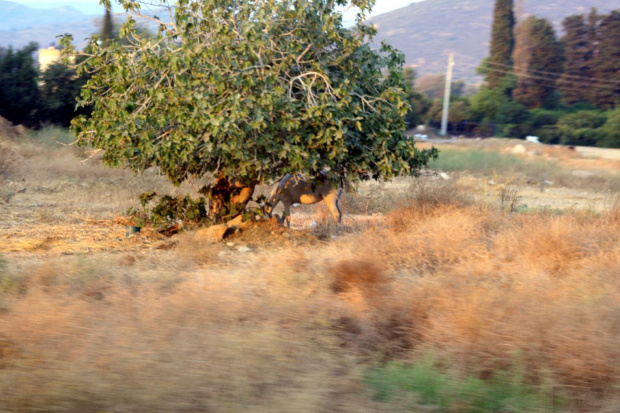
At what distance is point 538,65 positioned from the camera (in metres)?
57.6

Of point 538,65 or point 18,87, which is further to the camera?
point 538,65

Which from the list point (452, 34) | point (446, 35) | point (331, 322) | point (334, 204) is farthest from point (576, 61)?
point (446, 35)

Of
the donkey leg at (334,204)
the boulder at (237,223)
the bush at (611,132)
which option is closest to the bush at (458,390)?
the boulder at (237,223)

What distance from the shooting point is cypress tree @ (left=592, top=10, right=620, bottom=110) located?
52763 millimetres

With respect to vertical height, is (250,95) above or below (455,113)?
below

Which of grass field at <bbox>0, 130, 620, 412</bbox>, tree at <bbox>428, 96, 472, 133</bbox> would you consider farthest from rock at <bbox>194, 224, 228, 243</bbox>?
tree at <bbox>428, 96, 472, 133</bbox>

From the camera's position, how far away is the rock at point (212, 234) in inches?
396

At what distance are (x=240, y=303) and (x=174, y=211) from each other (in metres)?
5.60

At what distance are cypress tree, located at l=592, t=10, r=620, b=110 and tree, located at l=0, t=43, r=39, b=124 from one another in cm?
4148

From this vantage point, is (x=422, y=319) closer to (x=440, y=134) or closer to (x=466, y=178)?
(x=466, y=178)

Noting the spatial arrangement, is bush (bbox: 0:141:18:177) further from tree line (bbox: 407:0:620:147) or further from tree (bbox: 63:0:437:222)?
tree line (bbox: 407:0:620:147)

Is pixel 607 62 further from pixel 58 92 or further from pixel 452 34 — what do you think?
pixel 452 34

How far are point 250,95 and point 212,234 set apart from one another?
2397mm

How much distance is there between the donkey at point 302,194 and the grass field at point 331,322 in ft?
4.03
